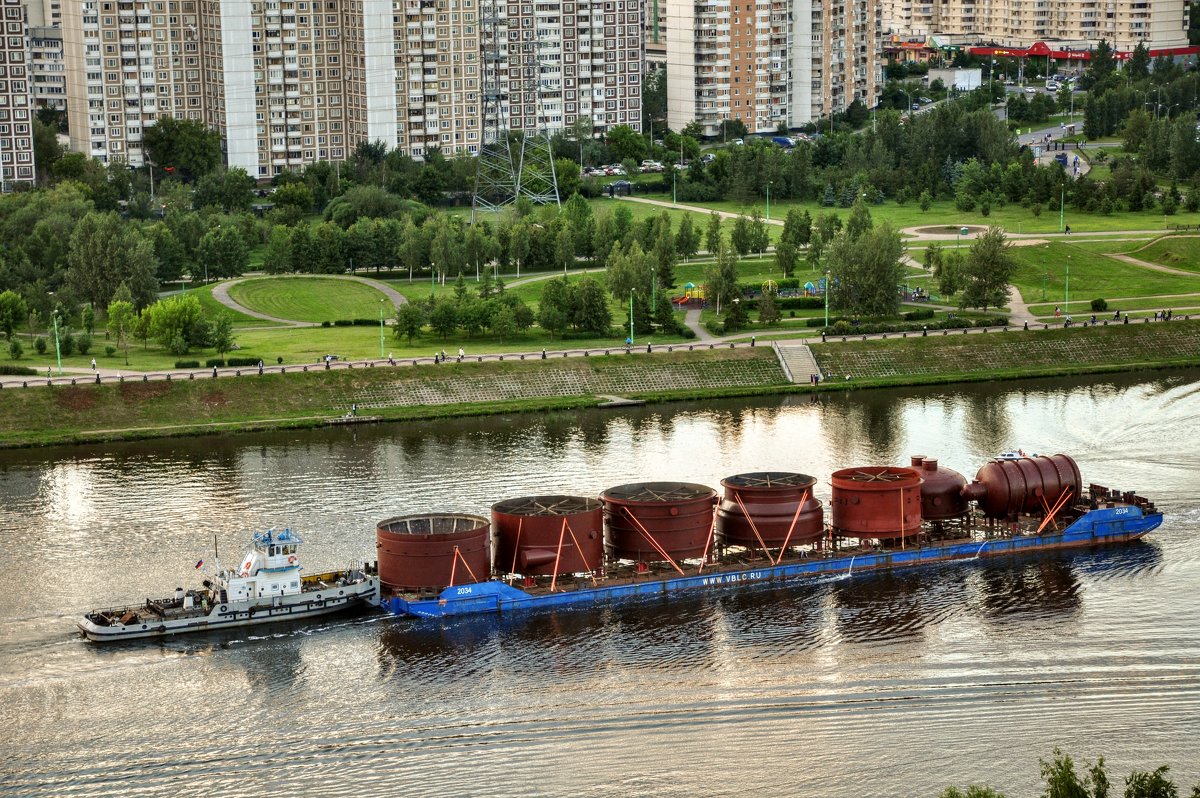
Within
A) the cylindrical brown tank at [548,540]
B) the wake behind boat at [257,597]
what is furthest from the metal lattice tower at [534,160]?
the wake behind boat at [257,597]

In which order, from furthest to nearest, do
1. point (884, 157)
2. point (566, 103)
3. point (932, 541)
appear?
point (566, 103) < point (884, 157) < point (932, 541)

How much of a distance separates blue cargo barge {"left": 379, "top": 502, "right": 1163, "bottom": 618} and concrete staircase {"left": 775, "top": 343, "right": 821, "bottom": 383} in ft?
106

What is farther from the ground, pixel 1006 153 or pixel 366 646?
pixel 1006 153

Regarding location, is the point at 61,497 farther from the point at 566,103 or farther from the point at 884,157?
the point at 566,103

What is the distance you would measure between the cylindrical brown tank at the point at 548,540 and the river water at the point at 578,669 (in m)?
2.22

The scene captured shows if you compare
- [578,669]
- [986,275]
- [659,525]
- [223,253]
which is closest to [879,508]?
[659,525]

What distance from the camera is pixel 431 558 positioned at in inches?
2368

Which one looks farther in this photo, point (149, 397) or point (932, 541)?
point (149, 397)

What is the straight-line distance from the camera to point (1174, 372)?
4003 inches

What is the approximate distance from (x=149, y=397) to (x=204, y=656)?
37.7m

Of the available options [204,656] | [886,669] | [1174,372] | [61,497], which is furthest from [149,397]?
[1174,372]

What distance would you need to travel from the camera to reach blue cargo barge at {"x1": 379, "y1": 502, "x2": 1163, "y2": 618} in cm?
6009

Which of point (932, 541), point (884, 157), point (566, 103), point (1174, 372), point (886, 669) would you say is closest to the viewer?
point (886, 669)

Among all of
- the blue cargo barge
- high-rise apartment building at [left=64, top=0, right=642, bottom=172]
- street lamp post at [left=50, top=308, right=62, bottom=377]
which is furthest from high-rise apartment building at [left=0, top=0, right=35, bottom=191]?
the blue cargo barge
